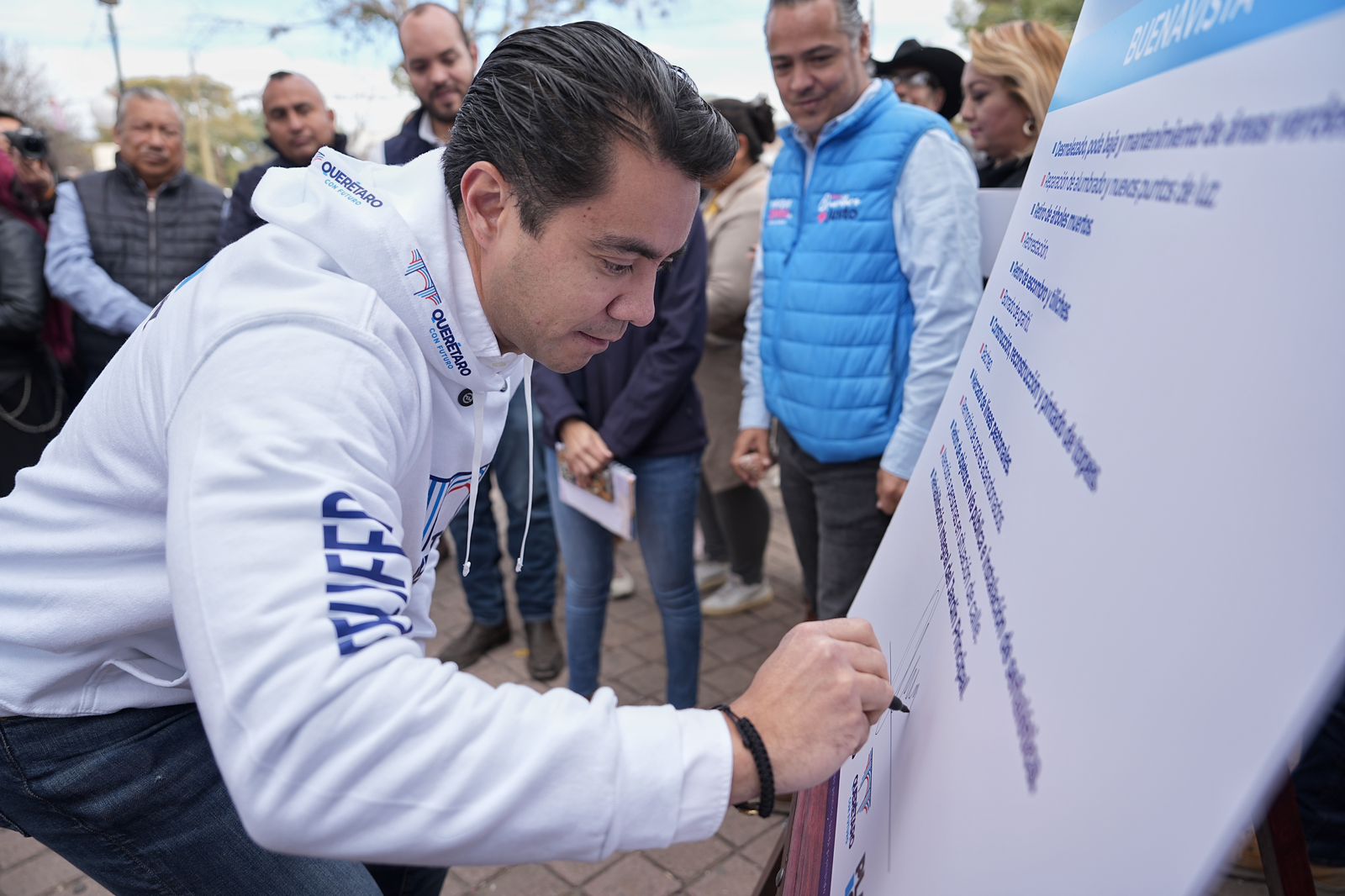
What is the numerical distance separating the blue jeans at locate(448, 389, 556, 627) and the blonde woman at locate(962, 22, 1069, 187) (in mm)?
1927

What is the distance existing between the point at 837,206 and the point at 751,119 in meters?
1.61

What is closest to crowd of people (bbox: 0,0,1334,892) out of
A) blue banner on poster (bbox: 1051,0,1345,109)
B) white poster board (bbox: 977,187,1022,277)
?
white poster board (bbox: 977,187,1022,277)

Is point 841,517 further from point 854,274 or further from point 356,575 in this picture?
point 356,575

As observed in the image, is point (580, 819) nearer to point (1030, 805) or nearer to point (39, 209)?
point (1030, 805)

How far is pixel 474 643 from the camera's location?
12.2ft

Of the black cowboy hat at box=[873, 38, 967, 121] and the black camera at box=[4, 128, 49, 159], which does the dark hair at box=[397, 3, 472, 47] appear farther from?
the black camera at box=[4, 128, 49, 159]

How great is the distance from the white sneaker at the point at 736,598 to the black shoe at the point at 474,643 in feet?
3.01

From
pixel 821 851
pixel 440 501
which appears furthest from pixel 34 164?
pixel 821 851

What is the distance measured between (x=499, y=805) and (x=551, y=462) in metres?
2.16

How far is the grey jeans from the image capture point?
8.04 ft

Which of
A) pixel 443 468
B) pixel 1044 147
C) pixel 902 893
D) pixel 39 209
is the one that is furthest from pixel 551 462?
pixel 39 209

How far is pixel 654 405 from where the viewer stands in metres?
2.60

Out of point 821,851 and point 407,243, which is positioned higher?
point 407,243

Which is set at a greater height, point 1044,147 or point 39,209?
point 1044,147
